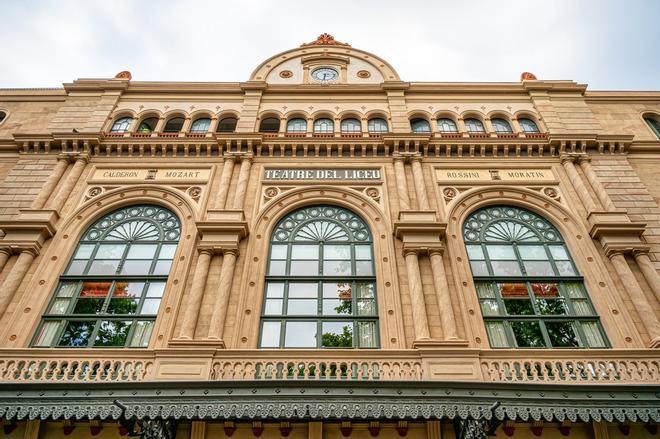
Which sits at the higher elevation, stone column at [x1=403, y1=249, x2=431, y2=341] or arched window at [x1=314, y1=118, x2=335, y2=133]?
arched window at [x1=314, y1=118, x2=335, y2=133]

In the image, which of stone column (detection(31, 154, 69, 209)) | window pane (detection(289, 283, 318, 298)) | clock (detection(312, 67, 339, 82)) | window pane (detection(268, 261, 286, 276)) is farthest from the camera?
clock (detection(312, 67, 339, 82))

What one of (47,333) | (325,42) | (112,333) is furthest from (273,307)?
(325,42)

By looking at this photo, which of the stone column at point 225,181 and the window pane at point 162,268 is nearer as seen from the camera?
the window pane at point 162,268

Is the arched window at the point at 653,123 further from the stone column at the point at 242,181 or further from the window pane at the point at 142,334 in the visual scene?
the window pane at the point at 142,334

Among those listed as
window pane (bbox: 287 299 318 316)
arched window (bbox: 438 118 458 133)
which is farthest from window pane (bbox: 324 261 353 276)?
arched window (bbox: 438 118 458 133)

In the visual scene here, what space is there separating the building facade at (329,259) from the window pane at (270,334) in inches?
2.3

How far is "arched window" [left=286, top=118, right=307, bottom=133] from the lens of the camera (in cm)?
1978

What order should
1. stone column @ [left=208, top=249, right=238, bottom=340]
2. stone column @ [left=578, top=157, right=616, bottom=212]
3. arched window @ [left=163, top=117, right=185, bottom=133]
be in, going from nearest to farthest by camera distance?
stone column @ [left=208, top=249, right=238, bottom=340] → stone column @ [left=578, top=157, right=616, bottom=212] → arched window @ [left=163, top=117, right=185, bottom=133]

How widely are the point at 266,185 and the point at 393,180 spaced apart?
4.93m

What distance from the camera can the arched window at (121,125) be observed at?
1955 cm

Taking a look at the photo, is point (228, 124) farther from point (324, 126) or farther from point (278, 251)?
point (278, 251)

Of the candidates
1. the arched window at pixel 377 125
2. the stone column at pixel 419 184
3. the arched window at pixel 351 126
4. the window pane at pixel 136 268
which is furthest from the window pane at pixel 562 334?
the window pane at pixel 136 268

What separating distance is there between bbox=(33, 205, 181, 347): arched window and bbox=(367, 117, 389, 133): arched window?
944cm

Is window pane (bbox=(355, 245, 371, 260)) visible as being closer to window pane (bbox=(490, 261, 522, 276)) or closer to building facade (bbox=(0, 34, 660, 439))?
building facade (bbox=(0, 34, 660, 439))
